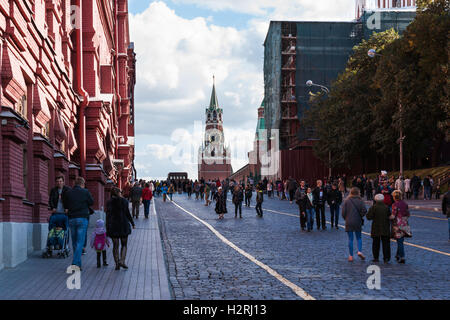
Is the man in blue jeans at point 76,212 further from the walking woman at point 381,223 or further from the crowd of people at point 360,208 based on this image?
the walking woman at point 381,223

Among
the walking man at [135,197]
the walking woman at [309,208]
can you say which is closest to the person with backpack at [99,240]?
the walking woman at [309,208]

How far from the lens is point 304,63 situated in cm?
8994

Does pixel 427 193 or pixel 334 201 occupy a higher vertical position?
pixel 334 201

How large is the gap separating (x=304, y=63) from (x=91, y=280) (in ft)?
264

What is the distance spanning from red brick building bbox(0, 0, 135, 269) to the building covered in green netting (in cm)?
5568

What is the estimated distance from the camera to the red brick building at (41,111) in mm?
13617

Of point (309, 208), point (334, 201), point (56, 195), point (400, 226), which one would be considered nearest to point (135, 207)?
point (334, 201)

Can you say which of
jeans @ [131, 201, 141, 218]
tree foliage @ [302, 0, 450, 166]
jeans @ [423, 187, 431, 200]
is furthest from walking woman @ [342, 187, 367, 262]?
jeans @ [423, 187, 431, 200]

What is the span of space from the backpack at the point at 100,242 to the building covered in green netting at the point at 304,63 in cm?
7037

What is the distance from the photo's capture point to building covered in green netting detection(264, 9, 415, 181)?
84688mm

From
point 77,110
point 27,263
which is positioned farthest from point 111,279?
point 77,110

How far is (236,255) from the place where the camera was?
1617 cm

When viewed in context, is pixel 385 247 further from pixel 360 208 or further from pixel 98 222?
pixel 98 222
